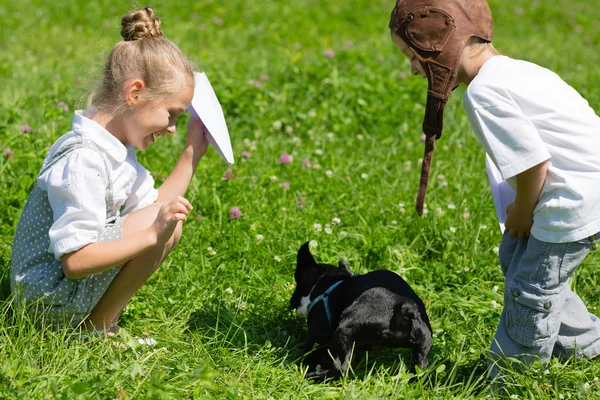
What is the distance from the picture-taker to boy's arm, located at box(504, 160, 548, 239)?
8.61 feet

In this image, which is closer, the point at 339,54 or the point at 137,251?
the point at 137,251

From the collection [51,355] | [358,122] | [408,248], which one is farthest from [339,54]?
[51,355]

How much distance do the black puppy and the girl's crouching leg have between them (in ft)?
2.35

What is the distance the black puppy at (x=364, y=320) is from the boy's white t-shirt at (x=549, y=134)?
573mm

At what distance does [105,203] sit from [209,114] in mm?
616

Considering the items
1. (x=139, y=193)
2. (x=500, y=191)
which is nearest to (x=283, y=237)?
(x=139, y=193)

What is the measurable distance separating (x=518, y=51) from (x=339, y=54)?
382 centimetres

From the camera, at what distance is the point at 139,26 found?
113 inches

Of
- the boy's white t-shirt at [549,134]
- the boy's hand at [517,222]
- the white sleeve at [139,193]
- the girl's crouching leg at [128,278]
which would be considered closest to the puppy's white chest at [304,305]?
the girl's crouching leg at [128,278]

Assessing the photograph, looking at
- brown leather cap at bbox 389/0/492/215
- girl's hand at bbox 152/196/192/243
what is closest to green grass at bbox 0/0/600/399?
girl's hand at bbox 152/196/192/243

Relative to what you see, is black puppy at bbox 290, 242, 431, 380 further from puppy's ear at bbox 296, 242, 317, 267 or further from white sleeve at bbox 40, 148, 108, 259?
white sleeve at bbox 40, 148, 108, 259

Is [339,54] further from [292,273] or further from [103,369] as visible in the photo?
[103,369]

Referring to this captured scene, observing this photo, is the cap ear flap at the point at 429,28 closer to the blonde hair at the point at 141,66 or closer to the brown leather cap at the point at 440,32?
the brown leather cap at the point at 440,32

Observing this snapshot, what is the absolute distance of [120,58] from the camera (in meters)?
2.83
